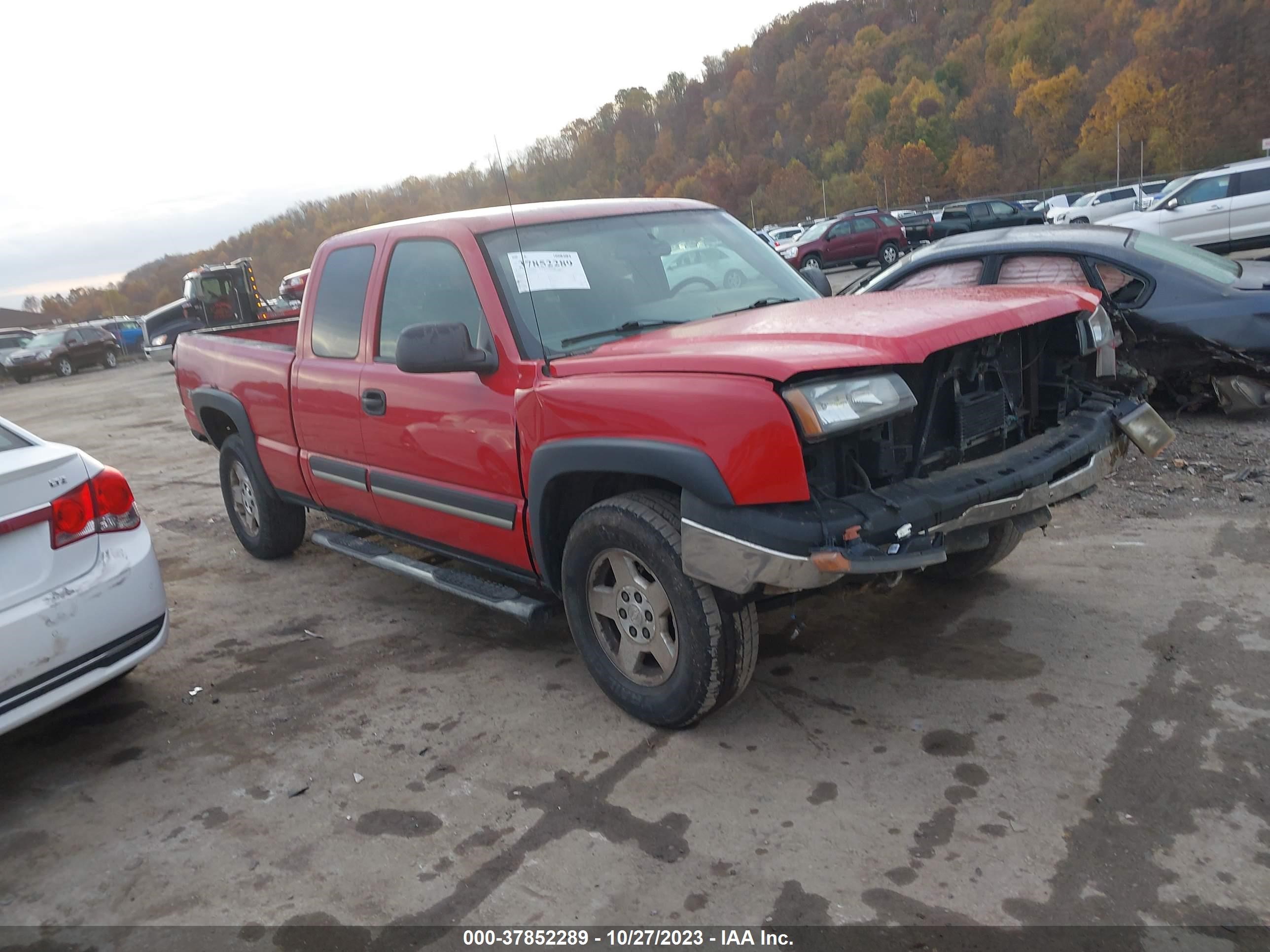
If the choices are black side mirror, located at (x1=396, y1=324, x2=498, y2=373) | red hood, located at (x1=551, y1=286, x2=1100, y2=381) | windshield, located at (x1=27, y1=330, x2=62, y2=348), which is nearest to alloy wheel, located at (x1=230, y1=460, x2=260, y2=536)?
black side mirror, located at (x1=396, y1=324, x2=498, y2=373)

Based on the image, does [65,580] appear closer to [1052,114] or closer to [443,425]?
[443,425]

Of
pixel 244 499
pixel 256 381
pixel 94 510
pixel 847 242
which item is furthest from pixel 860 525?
pixel 847 242

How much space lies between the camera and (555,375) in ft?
11.5

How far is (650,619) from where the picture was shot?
342cm

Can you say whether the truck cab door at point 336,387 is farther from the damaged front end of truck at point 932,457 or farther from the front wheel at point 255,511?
the damaged front end of truck at point 932,457

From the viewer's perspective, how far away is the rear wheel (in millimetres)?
4441

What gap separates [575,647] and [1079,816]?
227 cm

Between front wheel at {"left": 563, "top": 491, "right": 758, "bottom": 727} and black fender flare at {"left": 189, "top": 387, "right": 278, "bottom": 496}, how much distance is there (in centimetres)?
283

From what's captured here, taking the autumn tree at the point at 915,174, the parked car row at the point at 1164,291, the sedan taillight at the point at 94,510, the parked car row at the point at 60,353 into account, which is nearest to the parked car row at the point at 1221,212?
the parked car row at the point at 1164,291

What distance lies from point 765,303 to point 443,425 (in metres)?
1.48

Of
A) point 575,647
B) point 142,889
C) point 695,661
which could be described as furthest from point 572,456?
point 142,889

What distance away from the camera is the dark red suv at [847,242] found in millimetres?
27750

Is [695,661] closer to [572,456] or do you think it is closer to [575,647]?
[572,456]

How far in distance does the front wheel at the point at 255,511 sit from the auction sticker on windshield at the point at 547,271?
2.63m
